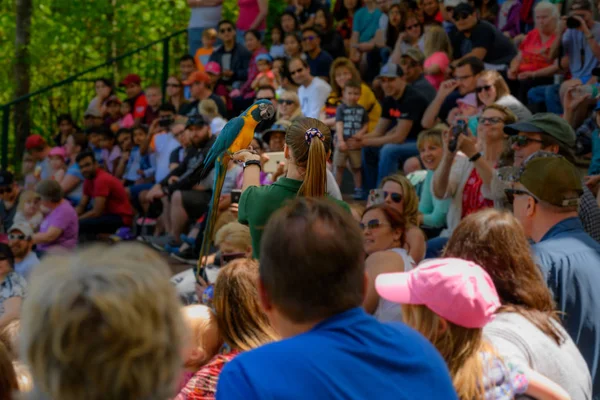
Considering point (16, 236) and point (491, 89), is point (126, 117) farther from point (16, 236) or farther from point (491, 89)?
point (491, 89)

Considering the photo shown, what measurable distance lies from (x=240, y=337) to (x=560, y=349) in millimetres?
986

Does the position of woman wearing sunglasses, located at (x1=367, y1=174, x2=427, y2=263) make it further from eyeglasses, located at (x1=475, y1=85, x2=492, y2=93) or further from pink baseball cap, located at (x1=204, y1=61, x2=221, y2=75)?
pink baseball cap, located at (x1=204, y1=61, x2=221, y2=75)

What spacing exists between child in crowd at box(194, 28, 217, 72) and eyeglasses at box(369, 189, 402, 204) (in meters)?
6.89

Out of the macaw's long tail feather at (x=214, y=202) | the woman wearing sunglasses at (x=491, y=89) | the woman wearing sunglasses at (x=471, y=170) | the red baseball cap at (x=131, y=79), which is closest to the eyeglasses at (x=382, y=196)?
the woman wearing sunglasses at (x=471, y=170)

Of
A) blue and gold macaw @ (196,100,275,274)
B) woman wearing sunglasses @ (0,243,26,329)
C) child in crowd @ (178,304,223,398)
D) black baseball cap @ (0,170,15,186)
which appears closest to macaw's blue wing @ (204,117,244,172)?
blue and gold macaw @ (196,100,275,274)

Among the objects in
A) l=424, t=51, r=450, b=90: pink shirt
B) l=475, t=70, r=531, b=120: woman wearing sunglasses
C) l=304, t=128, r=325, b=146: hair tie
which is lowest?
l=304, t=128, r=325, b=146: hair tie

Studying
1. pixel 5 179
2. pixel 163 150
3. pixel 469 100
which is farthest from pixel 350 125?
pixel 5 179

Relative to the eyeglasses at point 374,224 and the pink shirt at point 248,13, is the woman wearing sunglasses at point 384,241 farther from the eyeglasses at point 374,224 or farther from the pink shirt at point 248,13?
the pink shirt at point 248,13

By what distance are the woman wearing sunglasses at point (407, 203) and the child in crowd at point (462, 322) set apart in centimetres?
231

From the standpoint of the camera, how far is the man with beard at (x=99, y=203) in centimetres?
901

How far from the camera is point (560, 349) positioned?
2367 millimetres

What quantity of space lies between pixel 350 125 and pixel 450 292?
238 inches

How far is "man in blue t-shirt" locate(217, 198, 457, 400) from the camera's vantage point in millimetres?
1547

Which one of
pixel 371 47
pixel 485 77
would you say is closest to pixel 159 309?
pixel 485 77
